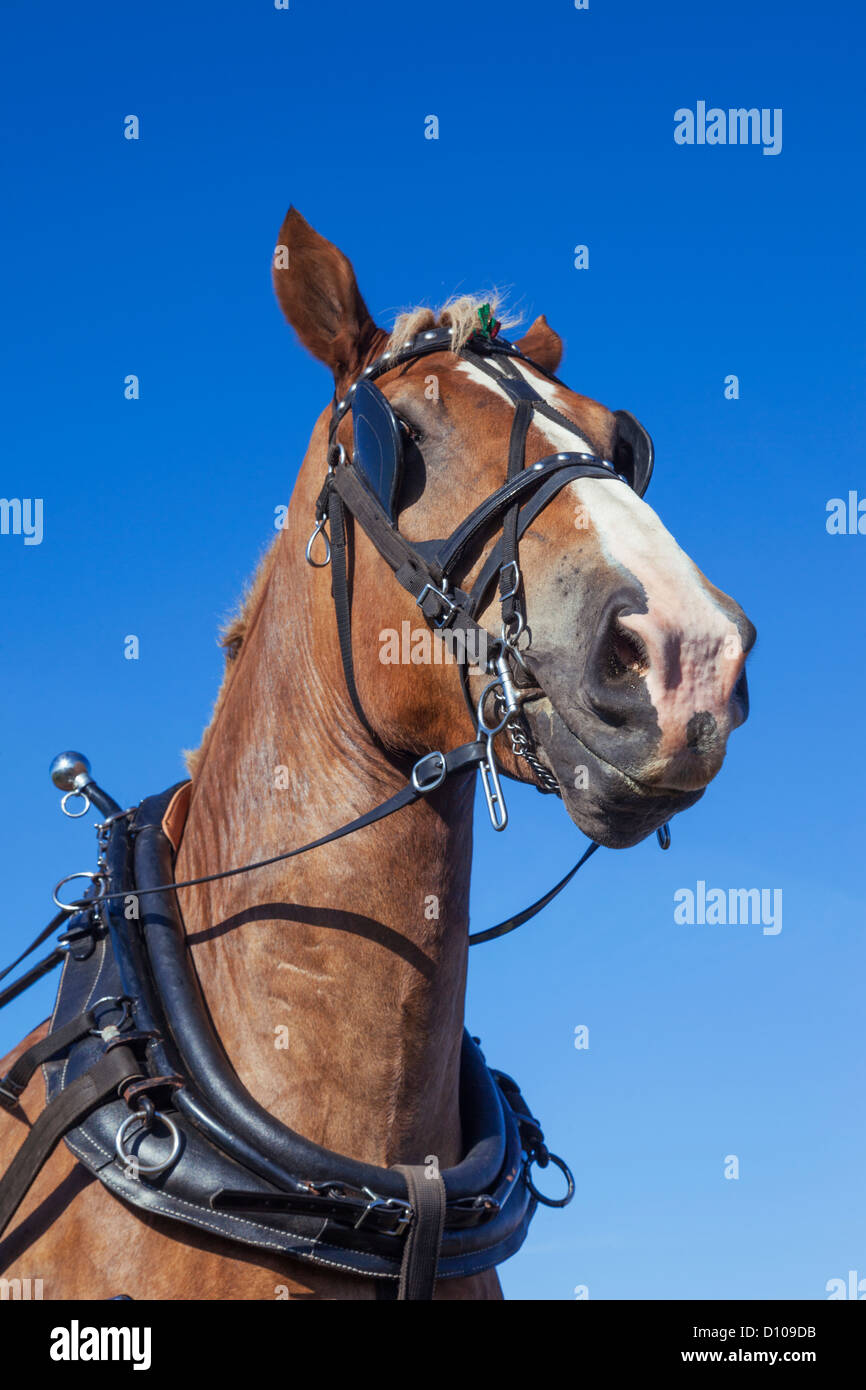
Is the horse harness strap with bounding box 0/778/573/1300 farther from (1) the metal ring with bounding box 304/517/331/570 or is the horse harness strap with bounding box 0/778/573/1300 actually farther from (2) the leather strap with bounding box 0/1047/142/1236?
(1) the metal ring with bounding box 304/517/331/570

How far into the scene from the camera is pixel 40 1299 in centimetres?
416

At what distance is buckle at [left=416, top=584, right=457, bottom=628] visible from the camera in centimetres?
418

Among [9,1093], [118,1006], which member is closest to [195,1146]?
[118,1006]

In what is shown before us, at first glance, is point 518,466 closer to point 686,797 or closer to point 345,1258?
point 686,797

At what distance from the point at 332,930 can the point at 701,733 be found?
5.05ft

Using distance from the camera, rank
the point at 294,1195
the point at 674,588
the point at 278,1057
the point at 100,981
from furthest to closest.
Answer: the point at 100,981
the point at 278,1057
the point at 294,1195
the point at 674,588

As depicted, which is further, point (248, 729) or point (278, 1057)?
point (248, 729)

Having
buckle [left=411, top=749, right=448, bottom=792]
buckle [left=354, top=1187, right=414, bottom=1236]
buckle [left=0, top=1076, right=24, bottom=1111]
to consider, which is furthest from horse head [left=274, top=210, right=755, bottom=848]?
buckle [left=0, top=1076, right=24, bottom=1111]

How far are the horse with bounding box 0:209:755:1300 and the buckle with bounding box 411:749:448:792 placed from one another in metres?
0.02

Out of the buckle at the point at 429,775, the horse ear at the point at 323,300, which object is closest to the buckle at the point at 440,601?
the buckle at the point at 429,775

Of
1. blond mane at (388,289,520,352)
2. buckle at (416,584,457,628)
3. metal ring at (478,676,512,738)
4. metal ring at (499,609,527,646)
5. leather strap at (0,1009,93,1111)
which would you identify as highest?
blond mane at (388,289,520,352)

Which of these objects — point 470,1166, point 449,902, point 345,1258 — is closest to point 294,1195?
point 345,1258

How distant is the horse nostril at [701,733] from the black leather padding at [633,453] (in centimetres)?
130

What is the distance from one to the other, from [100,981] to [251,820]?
791 mm
